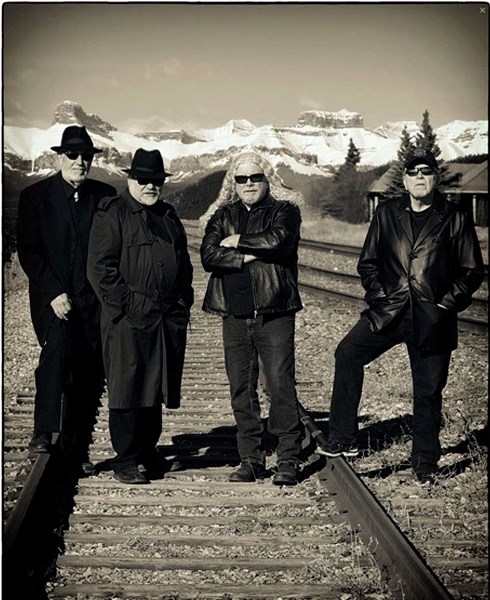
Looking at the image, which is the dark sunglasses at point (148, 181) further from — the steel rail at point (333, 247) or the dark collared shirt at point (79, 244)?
the steel rail at point (333, 247)

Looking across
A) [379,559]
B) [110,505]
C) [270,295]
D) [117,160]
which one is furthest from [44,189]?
[379,559]

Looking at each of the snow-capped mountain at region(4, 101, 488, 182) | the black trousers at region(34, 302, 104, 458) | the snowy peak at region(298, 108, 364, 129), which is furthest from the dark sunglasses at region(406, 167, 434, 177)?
the black trousers at region(34, 302, 104, 458)

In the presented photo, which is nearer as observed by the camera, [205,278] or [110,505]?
[110,505]

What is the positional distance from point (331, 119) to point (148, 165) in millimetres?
1647

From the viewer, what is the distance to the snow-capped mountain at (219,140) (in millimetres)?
5621

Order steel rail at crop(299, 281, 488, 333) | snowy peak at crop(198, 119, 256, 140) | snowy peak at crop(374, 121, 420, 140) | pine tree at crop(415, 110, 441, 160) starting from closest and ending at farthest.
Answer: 1. snowy peak at crop(198, 119, 256, 140)
2. snowy peak at crop(374, 121, 420, 140)
3. pine tree at crop(415, 110, 441, 160)
4. steel rail at crop(299, 281, 488, 333)

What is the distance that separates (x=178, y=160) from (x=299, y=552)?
101 inches

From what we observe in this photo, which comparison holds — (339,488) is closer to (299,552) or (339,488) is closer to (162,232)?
Answer: (299,552)

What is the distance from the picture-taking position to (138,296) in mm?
5379

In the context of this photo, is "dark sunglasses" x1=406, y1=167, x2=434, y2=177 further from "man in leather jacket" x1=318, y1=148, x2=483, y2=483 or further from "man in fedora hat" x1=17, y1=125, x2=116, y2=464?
"man in fedora hat" x1=17, y1=125, x2=116, y2=464

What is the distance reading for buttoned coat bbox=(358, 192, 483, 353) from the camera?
5.22m

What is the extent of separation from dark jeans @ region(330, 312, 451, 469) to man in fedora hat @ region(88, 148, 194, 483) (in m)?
0.95

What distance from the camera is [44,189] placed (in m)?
5.61

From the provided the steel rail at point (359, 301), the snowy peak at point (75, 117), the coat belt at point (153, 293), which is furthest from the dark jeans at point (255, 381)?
the steel rail at point (359, 301)
